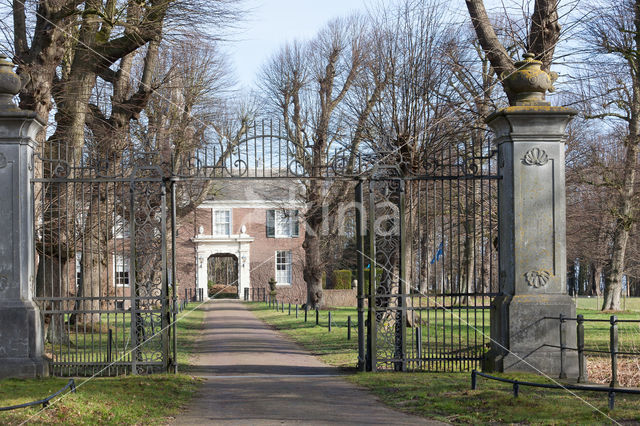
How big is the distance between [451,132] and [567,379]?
732 centimetres

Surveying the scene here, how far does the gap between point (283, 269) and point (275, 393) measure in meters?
38.8

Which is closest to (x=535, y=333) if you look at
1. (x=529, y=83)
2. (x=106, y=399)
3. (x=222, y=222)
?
(x=529, y=83)

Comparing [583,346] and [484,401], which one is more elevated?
[583,346]

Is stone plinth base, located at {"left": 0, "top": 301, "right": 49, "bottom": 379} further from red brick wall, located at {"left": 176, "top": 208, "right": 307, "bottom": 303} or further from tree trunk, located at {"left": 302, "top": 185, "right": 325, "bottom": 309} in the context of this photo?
red brick wall, located at {"left": 176, "top": 208, "right": 307, "bottom": 303}

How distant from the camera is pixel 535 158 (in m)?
10.3

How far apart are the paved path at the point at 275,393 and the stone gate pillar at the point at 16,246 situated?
2536 mm

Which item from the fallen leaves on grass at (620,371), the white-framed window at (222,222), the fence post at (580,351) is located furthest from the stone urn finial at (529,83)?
the white-framed window at (222,222)

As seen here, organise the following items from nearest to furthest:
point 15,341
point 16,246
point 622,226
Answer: point 15,341 < point 16,246 < point 622,226

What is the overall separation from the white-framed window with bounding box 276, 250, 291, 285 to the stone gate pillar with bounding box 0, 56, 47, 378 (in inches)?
1477

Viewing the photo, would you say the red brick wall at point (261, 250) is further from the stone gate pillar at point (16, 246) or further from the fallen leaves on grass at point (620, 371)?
the stone gate pillar at point (16, 246)

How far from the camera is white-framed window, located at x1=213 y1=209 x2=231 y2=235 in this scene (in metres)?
47.9

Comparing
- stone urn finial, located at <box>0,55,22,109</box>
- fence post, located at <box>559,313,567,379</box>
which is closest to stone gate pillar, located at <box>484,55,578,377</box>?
fence post, located at <box>559,313,567,379</box>

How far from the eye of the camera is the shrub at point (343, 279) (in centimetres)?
4431

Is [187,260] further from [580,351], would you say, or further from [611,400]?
[611,400]
